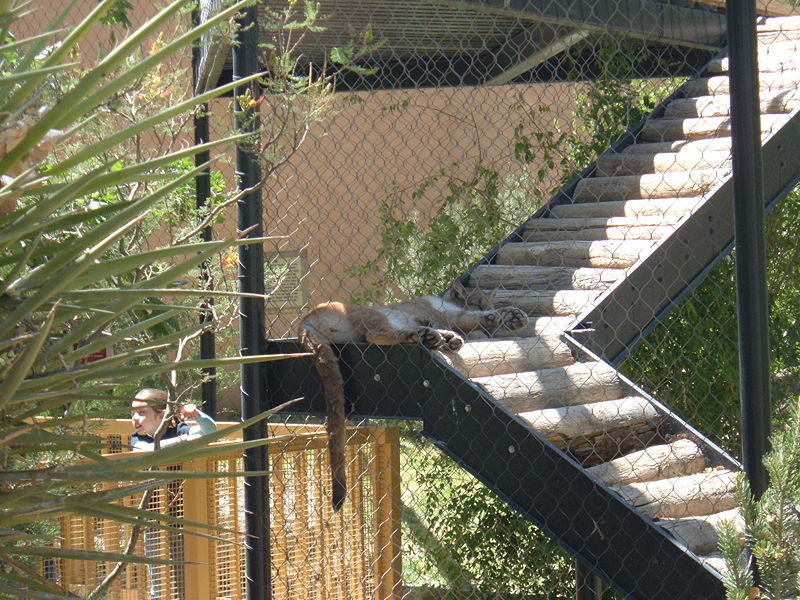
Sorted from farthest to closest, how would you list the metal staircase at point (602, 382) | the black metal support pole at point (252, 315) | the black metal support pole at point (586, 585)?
the black metal support pole at point (586, 585) < the black metal support pole at point (252, 315) < the metal staircase at point (602, 382)

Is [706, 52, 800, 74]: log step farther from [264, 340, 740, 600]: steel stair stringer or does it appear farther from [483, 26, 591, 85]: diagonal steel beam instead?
[264, 340, 740, 600]: steel stair stringer

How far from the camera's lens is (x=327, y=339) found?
4.57 metres

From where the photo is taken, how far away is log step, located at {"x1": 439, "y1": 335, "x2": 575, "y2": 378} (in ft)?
14.1

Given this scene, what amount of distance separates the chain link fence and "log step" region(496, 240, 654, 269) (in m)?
0.01

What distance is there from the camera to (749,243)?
359 cm

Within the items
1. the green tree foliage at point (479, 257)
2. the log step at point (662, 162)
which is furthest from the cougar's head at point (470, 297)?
the log step at point (662, 162)

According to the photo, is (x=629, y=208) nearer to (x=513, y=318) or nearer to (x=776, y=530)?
(x=513, y=318)

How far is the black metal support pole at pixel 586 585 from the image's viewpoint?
4781 millimetres

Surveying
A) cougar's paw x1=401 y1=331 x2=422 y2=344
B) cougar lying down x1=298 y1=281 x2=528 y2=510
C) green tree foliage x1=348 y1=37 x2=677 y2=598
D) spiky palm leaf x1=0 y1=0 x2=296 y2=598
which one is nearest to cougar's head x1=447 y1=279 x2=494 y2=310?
cougar lying down x1=298 y1=281 x2=528 y2=510

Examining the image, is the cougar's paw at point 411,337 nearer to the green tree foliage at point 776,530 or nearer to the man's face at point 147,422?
the man's face at point 147,422

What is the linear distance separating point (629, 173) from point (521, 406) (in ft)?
7.00

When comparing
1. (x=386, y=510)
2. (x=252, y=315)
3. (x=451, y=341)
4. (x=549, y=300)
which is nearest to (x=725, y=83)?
(x=549, y=300)

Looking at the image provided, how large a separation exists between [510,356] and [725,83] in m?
2.77

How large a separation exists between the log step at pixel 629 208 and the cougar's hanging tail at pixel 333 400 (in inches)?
76.5
